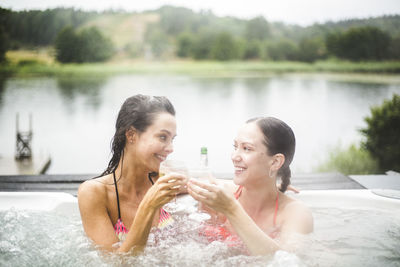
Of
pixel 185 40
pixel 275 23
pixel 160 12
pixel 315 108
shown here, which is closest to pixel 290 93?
pixel 315 108

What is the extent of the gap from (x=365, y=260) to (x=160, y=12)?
255 inches

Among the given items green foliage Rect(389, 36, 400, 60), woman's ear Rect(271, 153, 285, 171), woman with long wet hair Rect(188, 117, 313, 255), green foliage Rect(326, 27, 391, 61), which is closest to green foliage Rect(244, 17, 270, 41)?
green foliage Rect(326, 27, 391, 61)

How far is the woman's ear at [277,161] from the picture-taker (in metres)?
1.98

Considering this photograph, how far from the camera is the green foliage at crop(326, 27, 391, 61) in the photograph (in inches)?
293

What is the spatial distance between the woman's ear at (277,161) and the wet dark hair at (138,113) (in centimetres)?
59

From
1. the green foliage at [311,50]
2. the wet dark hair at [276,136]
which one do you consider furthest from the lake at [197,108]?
the wet dark hair at [276,136]

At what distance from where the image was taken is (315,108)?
7898 mm

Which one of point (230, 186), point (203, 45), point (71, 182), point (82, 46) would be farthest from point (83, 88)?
point (230, 186)

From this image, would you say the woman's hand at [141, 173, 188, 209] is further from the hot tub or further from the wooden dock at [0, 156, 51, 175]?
the wooden dock at [0, 156, 51, 175]

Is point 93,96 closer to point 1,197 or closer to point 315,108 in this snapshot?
point 315,108

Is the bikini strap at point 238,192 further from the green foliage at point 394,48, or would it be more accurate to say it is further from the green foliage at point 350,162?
the green foliage at point 394,48

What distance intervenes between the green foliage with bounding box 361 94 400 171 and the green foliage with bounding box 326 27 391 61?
2477 millimetres

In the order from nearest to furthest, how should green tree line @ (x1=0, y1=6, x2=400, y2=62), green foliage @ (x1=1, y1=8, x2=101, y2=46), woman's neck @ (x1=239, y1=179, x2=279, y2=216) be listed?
woman's neck @ (x1=239, y1=179, x2=279, y2=216), green foliage @ (x1=1, y1=8, x2=101, y2=46), green tree line @ (x1=0, y1=6, x2=400, y2=62)

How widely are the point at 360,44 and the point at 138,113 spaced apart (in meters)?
6.96
